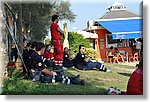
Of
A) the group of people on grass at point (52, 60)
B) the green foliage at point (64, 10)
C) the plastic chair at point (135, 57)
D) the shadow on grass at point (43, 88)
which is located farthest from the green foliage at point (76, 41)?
the plastic chair at point (135, 57)

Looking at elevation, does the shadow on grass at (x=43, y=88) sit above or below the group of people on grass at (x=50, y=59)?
below

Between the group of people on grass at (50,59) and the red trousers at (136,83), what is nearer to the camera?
the red trousers at (136,83)

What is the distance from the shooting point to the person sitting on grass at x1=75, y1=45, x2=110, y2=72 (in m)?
4.25

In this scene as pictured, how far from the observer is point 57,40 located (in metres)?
4.24

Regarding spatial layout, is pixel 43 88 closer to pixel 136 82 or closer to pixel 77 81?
pixel 77 81

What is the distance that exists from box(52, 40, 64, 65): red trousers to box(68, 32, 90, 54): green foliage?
0.36 ft

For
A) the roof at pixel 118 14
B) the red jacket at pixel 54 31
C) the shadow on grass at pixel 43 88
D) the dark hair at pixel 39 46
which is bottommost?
the shadow on grass at pixel 43 88

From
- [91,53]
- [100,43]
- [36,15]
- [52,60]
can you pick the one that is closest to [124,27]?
[100,43]

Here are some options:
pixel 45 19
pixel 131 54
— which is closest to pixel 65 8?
pixel 45 19

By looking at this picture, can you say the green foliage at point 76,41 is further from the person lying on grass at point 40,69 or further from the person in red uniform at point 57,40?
the person lying on grass at point 40,69

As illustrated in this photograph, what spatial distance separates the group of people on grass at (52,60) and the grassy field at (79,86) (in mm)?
53

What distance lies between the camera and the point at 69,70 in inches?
167

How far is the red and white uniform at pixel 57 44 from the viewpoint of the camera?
167 inches

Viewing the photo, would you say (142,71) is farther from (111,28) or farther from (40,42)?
(40,42)
